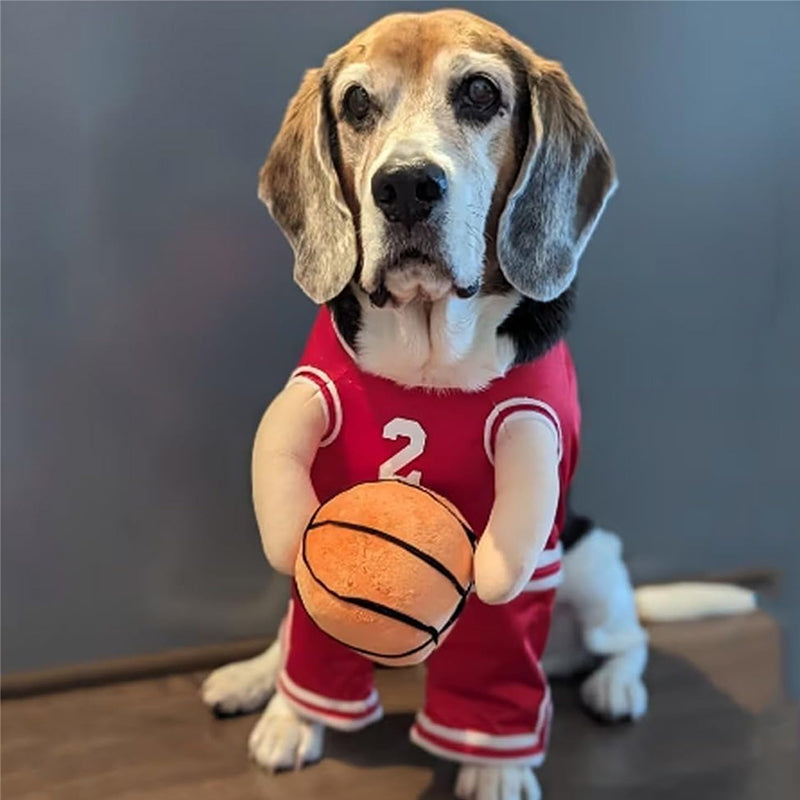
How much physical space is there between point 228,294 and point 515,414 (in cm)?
56

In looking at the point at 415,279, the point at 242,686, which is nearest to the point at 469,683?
the point at 242,686

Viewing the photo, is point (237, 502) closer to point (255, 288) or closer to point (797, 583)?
point (255, 288)

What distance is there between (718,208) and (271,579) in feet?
3.04

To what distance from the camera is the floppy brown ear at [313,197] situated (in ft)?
4.29

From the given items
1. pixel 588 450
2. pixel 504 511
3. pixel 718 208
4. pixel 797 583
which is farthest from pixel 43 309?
pixel 797 583

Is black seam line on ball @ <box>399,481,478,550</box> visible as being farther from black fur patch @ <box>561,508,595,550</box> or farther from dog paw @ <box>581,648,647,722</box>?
dog paw @ <box>581,648,647,722</box>

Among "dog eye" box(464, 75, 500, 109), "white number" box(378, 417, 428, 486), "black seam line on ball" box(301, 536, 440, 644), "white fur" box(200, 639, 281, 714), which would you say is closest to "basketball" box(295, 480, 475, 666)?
"black seam line on ball" box(301, 536, 440, 644)

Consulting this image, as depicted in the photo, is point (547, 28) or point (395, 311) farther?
point (547, 28)

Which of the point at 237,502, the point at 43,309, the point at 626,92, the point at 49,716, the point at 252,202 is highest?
the point at 626,92

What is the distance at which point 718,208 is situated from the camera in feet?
6.00

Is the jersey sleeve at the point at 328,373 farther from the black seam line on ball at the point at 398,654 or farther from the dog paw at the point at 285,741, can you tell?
the dog paw at the point at 285,741

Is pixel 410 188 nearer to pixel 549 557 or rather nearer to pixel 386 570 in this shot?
pixel 386 570


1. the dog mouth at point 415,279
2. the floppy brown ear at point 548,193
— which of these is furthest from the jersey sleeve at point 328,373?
the floppy brown ear at point 548,193

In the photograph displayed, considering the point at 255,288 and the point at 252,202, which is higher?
the point at 252,202
